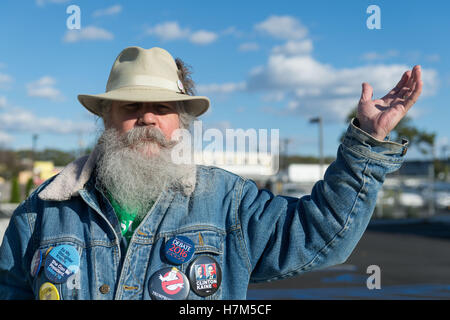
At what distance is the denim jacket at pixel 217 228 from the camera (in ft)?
6.23

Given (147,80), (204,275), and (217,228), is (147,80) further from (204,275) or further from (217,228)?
(204,275)

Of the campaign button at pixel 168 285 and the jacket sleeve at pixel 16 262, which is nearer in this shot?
the campaign button at pixel 168 285

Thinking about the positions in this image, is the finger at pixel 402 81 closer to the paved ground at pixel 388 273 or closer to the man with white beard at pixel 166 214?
the man with white beard at pixel 166 214

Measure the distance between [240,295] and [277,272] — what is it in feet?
0.59

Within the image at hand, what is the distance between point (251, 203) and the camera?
7.08ft

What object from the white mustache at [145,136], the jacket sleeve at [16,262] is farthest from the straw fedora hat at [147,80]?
the jacket sleeve at [16,262]

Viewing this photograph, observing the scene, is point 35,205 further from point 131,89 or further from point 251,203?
point 251,203

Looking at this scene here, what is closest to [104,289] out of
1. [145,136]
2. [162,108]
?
[145,136]

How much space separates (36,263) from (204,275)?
28.3 inches

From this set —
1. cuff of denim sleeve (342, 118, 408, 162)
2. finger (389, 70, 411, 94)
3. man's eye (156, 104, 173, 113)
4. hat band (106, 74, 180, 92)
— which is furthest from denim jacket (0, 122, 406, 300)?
hat band (106, 74, 180, 92)

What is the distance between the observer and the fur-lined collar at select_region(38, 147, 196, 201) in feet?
7.30

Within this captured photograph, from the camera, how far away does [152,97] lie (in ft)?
7.35

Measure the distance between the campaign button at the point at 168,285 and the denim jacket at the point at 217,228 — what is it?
0.03 meters
